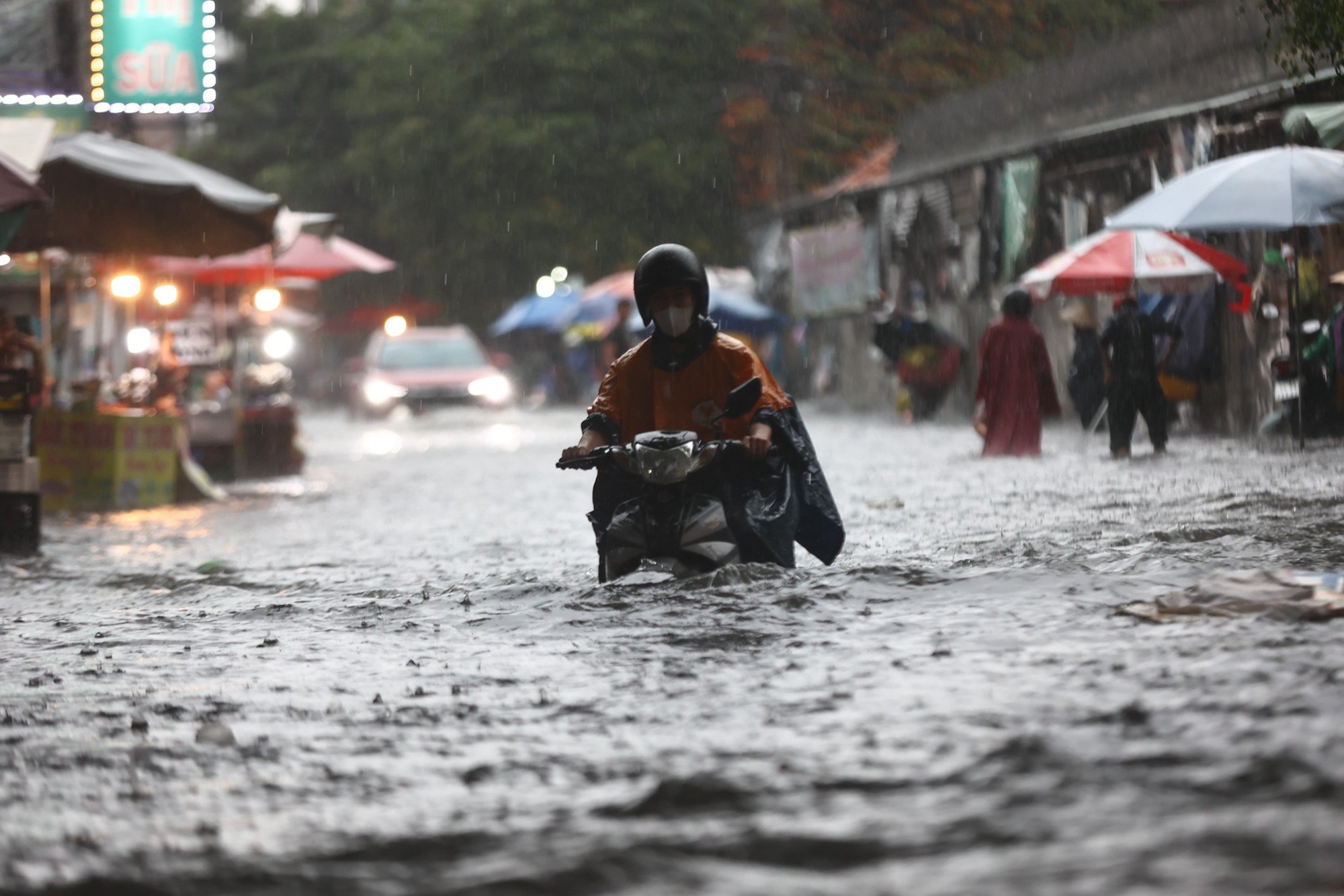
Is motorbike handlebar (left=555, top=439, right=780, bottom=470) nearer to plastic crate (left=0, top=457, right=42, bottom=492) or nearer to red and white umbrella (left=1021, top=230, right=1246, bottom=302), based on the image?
plastic crate (left=0, top=457, right=42, bottom=492)

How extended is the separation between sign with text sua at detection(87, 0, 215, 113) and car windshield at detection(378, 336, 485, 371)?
1405 centimetres

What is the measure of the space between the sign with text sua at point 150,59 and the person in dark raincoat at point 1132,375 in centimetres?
849

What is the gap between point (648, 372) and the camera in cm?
812

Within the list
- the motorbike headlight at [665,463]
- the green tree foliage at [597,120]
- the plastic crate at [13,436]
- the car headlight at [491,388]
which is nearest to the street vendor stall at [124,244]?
the plastic crate at [13,436]

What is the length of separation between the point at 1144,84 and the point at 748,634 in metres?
16.6

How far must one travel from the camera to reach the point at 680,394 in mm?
8023

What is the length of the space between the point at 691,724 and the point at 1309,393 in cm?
1188

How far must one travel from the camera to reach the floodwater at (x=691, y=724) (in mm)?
3896

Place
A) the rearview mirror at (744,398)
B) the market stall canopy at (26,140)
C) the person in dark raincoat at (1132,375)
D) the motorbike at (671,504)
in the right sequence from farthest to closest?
the person in dark raincoat at (1132,375)
the market stall canopy at (26,140)
the motorbike at (671,504)
the rearview mirror at (744,398)

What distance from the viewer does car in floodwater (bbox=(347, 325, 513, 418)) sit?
31703 millimetres

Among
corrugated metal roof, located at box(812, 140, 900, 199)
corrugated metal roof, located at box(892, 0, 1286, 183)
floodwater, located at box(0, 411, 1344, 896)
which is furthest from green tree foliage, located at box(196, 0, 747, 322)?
floodwater, located at box(0, 411, 1344, 896)

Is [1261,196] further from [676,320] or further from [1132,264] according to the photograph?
[676,320]

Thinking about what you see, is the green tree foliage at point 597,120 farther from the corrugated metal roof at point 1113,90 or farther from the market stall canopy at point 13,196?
the market stall canopy at point 13,196

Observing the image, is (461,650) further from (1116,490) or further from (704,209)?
(704,209)
